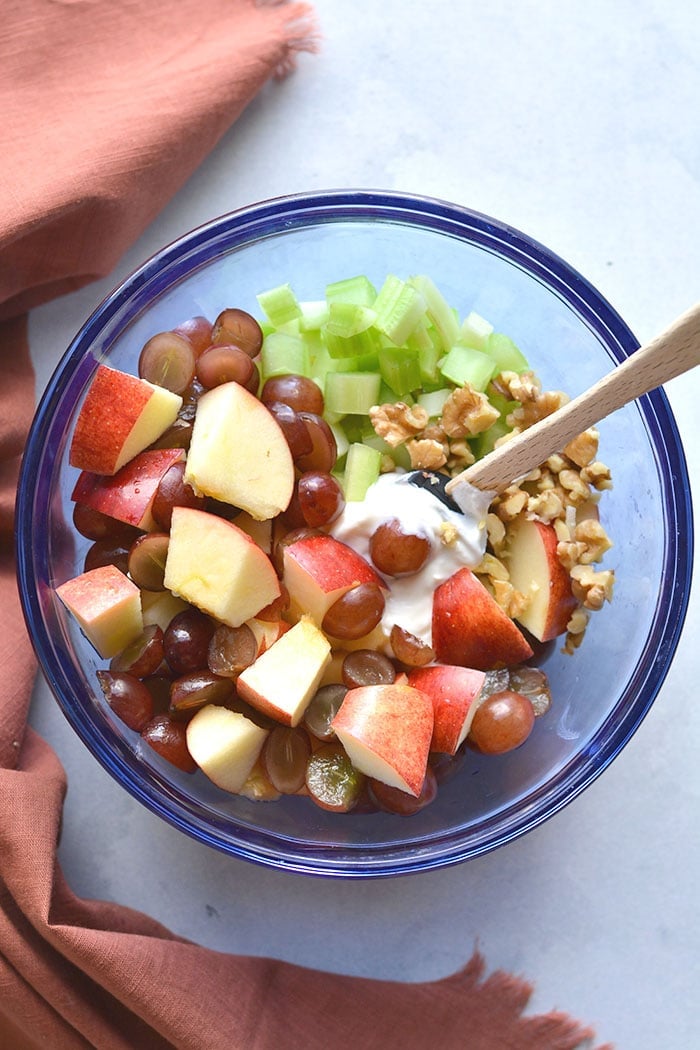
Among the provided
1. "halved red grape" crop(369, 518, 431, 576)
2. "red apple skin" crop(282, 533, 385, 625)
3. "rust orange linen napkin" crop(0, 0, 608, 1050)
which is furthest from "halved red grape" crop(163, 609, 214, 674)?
"rust orange linen napkin" crop(0, 0, 608, 1050)

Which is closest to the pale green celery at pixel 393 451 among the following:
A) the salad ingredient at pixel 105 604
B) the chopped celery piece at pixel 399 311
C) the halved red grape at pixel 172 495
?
the chopped celery piece at pixel 399 311

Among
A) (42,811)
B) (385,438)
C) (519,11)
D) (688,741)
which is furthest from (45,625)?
(519,11)

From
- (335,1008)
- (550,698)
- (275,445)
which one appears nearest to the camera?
(275,445)

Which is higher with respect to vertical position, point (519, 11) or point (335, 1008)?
point (519, 11)

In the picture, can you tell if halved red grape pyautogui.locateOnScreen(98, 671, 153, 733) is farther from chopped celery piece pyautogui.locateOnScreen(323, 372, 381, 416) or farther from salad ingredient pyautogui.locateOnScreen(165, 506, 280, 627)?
chopped celery piece pyautogui.locateOnScreen(323, 372, 381, 416)

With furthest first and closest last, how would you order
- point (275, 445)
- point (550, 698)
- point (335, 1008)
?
point (335, 1008) → point (550, 698) → point (275, 445)

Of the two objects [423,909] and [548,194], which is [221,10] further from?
[423,909]

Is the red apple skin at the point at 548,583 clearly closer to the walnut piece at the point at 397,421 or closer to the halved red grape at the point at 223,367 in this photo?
the walnut piece at the point at 397,421

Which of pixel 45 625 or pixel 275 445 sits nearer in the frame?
pixel 275 445
